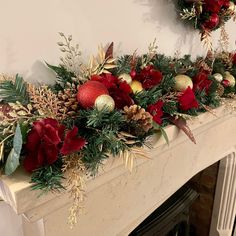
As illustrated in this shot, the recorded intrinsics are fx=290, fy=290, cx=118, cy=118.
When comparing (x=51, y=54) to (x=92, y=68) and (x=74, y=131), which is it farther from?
(x=74, y=131)

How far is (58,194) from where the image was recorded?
600mm

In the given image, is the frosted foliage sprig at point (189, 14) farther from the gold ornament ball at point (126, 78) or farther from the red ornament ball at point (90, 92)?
the red ornament ball at point (90, 92)

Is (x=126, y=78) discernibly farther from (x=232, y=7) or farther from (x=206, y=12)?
(x=232, y=7)

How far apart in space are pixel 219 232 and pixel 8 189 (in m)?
1.48

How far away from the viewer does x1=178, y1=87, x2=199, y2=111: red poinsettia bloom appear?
79cm

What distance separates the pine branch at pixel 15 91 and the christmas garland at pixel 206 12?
0.58m

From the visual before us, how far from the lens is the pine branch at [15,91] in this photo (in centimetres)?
62

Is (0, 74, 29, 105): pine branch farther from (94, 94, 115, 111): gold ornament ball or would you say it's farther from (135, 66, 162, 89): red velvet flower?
(135, 66, 162, 89): red velvet flower

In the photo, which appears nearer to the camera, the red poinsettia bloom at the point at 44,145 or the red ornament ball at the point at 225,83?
the red poinsettia bloom at the point at 44,145

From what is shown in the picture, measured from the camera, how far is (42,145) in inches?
21.6

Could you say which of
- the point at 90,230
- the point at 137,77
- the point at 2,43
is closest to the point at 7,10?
the point at 2,43

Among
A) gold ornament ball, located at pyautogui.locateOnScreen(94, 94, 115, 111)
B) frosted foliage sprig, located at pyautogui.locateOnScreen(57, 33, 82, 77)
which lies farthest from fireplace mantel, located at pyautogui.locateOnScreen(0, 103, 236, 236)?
frosted foliage sprig, located at pyautogui.locateOnScreen(57, 33, 82, 77)

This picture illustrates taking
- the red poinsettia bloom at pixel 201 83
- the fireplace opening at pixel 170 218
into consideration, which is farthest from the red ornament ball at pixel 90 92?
the fireplace opening at pixel 170 218

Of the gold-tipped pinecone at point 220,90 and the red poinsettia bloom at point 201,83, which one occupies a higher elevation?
the red poinsettia bloom at point 201,83
